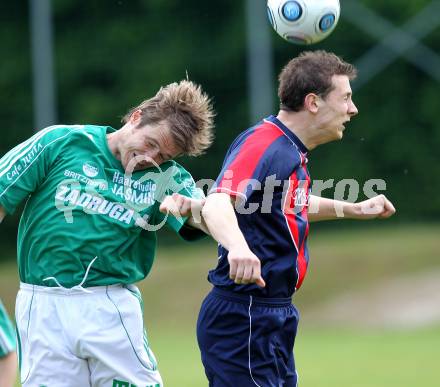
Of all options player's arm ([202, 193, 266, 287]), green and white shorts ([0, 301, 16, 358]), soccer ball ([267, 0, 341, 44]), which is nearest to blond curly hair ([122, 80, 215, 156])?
player's arm ([202, 193, 266, 287])

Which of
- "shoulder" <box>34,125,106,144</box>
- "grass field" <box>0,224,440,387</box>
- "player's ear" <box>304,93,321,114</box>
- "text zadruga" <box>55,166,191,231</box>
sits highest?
"player's ear" <box>304,93,321,114</box>

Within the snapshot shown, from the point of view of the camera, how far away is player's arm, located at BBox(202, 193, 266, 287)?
3580 mm

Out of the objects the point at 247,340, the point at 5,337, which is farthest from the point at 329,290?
→ the point at 247,340

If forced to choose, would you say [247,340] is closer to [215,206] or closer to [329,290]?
[215,206]

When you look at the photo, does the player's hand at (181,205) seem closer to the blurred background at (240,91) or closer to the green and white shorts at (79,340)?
the green and white shorts at (79,340)

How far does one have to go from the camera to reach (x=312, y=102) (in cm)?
439

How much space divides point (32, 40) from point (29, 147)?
39.6ft

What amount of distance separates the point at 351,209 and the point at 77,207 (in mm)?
1285

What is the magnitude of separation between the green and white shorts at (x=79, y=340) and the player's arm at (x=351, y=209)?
1060 millimetres

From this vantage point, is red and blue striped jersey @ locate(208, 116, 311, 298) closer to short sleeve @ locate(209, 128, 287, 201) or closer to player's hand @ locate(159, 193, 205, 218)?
short sleeve @ locate(209, 128, 287, 201)

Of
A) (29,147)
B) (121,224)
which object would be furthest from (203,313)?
(29,147)

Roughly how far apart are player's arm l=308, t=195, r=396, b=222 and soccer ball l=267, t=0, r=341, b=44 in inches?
36.8

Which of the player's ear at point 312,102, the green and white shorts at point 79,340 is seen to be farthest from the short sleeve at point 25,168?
the player's ear at point 312,102

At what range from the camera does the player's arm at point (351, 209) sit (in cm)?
452
